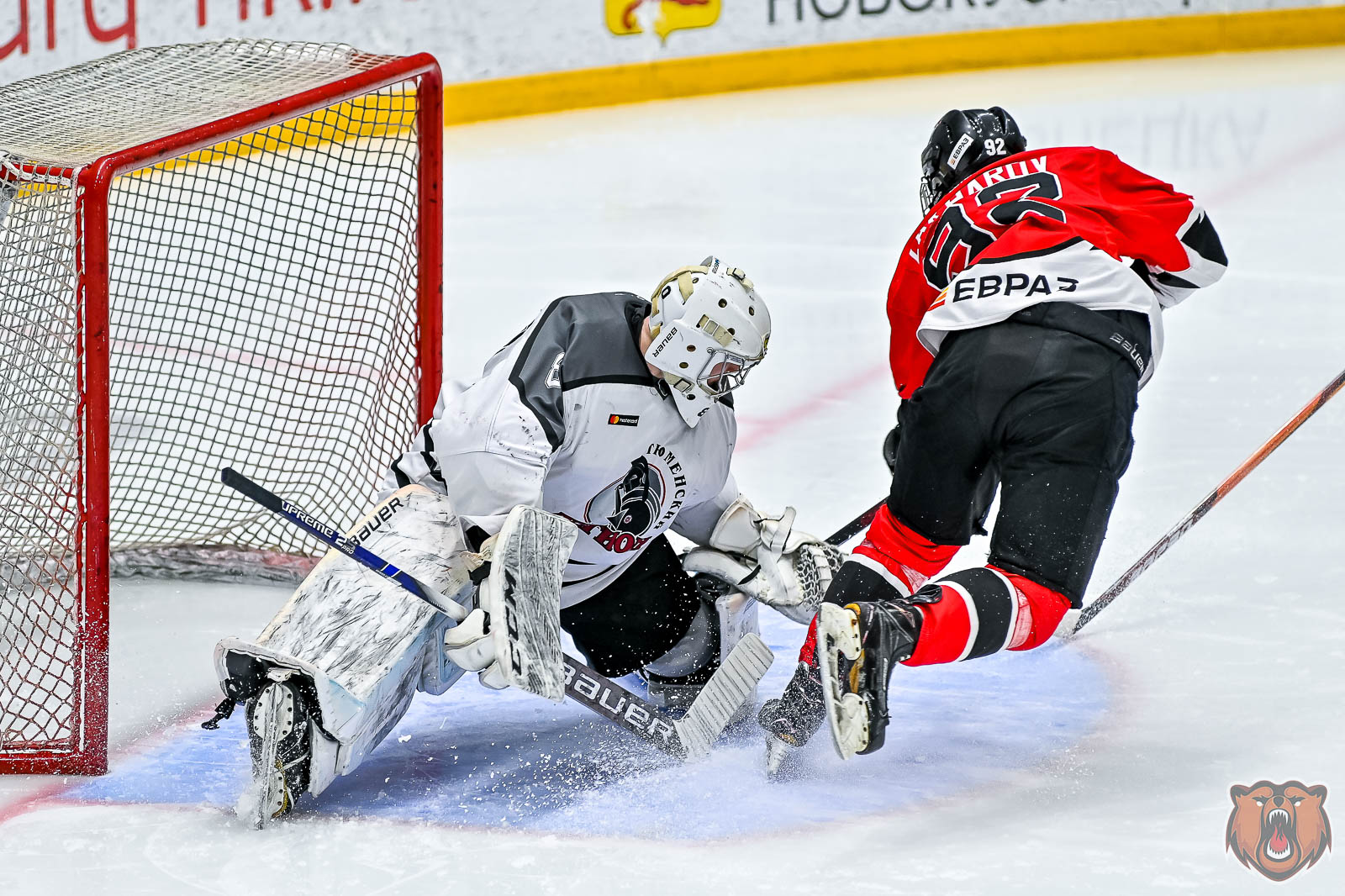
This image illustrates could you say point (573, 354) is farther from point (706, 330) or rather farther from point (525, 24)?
point (525, 24)

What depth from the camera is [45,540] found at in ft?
12.1

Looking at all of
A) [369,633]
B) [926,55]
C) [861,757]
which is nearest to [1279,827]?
[861,757]

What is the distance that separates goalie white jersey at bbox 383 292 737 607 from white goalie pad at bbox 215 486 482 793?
11cm

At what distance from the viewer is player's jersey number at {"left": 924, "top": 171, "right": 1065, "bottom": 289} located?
8.95 ft

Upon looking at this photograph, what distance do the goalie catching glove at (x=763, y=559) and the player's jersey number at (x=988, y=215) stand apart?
1.66ft

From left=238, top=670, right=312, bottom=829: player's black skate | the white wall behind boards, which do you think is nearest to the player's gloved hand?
left=238, top=670, right=312, bottom=829: player's black skate

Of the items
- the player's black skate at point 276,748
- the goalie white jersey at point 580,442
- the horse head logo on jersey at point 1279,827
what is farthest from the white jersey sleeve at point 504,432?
the horse head logo on jersey at point 1279,827

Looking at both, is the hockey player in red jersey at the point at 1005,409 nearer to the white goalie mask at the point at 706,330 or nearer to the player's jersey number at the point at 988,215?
the player's jersey number at the point at 988,215

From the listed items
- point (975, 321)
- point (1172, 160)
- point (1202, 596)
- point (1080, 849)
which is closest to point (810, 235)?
point (1172, 160)

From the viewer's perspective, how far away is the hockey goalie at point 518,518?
2457mm

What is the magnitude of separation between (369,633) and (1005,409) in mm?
1018

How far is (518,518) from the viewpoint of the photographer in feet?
8.00

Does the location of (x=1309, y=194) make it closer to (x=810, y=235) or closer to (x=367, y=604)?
(x=810, y=235)

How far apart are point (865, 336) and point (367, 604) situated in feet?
9.59
